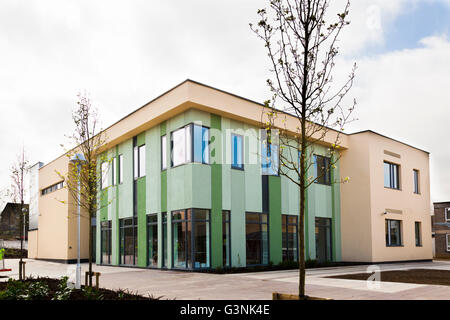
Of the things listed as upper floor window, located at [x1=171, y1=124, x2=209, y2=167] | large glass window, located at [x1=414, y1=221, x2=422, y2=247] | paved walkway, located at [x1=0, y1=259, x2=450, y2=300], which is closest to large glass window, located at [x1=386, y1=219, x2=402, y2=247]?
large glass window, located at [x1=414, y1=221, x2=422, y2=247]

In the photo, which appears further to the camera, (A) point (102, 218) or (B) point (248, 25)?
(A) point (102, 218)

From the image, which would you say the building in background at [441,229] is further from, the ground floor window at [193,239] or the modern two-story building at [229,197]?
the ground floor window at [193,239]

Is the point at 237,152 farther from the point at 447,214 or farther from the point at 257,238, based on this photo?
the point at 447,214

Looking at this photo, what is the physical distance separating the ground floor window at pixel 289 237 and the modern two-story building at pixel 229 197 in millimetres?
51

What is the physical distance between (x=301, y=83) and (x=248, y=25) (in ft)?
4.44

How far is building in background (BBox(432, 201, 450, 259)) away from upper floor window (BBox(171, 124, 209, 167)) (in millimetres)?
30848

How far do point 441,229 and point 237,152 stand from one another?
102ft

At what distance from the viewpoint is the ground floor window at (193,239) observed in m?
18.8

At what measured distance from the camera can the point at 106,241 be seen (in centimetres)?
2669

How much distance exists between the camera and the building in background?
42969 millimetres

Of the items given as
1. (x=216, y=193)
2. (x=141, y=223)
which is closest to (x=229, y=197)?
(x=216, y=193)

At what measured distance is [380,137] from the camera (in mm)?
27406
